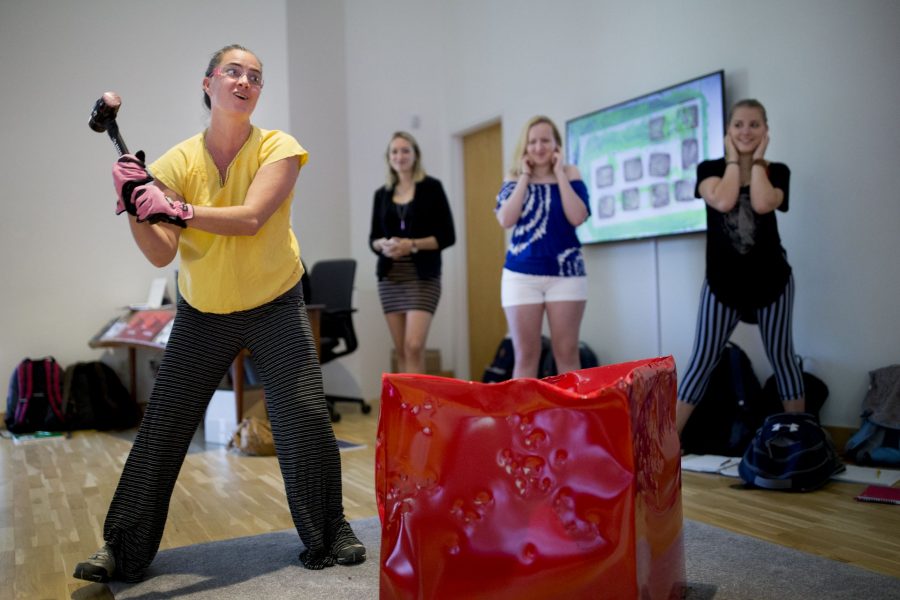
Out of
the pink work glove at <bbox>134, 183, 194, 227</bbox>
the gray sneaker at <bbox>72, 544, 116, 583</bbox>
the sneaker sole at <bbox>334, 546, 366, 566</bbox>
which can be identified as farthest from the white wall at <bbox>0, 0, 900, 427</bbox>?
the gray sneaker at <bbox>72, 544, 116, 583</bbox>

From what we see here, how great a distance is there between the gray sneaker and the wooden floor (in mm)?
46

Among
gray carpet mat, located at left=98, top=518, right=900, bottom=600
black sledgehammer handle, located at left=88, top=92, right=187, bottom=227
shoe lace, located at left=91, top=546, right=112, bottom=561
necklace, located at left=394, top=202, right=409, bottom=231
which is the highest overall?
black sledgehammer handle, located at left=88, top=92, right=187, bottom=227

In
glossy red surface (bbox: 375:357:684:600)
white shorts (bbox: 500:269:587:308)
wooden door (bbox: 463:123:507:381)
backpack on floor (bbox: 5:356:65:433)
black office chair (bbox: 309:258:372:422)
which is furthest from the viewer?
wooden door (bbox: 463:123:507:381)

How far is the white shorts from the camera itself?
323 centimetres

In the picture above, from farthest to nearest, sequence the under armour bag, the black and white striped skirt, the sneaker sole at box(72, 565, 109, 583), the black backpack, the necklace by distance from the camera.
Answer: the black backpack
the necklace
the black and white striped skirt
the under armour bag
the sneaker sole at box(72, 565, 109, 583)

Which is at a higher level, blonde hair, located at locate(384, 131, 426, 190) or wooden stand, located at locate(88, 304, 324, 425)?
blonde hair, located at locate(384, 131, 426, 190)

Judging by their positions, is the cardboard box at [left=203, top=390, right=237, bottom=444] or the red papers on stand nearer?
the red papers on stand

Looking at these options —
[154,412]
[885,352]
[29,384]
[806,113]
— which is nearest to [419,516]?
[154,412]

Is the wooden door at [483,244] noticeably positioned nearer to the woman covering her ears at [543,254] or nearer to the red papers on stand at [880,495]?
the woman covering her ears at [543,254]

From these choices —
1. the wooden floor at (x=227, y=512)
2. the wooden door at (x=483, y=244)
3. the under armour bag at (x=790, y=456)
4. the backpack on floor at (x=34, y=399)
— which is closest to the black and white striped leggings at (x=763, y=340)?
the under armour bag at (x=790, y=456)

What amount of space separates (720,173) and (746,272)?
450 millimetres

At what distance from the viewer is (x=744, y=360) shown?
3621 mm

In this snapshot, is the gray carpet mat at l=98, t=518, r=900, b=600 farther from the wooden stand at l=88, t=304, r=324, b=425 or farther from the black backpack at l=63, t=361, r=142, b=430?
the black backpack at l=63, t=361, r=142, b=430

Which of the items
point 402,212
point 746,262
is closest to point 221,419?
point 402,212
